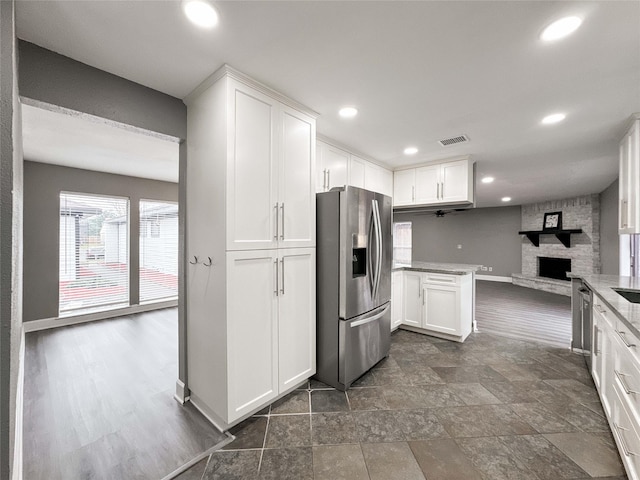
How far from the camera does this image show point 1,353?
0.97 meters

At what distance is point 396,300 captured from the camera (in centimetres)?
360

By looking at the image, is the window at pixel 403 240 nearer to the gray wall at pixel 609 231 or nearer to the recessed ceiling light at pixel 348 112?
the gray wall at pixel 609 231

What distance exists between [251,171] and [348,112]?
1.10 m

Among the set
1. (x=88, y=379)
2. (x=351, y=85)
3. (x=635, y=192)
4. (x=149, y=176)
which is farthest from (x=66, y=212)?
(x=635, y=192)

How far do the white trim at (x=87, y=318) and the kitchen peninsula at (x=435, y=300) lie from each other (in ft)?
14.4

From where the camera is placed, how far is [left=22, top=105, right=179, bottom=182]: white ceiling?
265 centimetres

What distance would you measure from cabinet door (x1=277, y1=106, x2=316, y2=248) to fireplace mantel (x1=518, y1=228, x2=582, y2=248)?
778cm

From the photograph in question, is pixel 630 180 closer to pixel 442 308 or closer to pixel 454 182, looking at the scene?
pixel 454 182

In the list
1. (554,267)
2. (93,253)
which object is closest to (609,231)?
(554,267)

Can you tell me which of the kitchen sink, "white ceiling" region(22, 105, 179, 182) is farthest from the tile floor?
"white ceiling" region(22, 105, 179, 182)

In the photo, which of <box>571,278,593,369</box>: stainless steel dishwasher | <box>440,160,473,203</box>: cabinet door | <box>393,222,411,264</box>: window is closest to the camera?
<box>571,278,593,369</box>: stainless steel dishwasher

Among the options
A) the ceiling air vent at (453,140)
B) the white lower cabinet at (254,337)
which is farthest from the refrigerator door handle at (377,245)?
the ceiling air vent at (453,140)

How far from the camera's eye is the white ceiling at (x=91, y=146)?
8.68ft

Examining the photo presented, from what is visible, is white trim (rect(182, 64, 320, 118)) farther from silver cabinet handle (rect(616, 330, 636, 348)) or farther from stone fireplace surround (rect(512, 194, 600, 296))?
stone fireplace surround (rect(512, 194, 600, 296))
